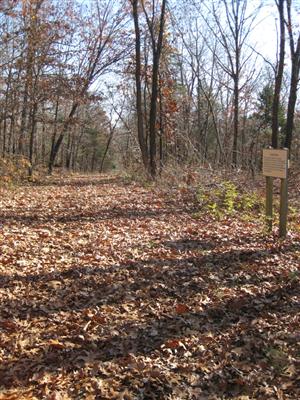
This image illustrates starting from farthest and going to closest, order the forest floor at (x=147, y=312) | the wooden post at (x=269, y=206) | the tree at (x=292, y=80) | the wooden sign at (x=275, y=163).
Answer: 1. the tree at (x=292, y=80)
2. the wooden post at (x=269, y=206)
3. the wooden sign at (x=275, y=163)
4. the forest floor at (x=147, y=312)

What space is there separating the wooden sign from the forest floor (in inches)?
46.9

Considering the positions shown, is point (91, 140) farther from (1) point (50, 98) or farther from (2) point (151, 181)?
(2) point (151, 181)

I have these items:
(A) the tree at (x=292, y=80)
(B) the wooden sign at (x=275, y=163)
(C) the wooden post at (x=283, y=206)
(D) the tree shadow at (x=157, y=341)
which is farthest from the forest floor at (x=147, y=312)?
(A) the tree at (x=292, y=80)

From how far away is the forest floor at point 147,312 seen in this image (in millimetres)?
3609

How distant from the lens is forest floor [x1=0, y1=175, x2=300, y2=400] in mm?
3609

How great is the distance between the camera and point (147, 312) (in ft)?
16.2

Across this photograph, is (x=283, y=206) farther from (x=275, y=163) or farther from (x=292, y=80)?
(x=292, y=80)

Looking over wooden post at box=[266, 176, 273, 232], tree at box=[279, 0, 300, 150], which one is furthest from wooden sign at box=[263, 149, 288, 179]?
tree at box=[279, 0, 300, 150]

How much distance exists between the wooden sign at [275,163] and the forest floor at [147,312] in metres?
1.19

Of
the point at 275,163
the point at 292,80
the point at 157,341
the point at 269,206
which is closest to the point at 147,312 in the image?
the point at 157,341

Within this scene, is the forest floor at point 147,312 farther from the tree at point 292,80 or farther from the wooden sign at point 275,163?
the tree at point 292,80

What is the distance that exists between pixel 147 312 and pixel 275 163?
4.15 meters

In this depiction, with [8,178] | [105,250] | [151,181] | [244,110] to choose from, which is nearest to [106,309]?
[105,250]

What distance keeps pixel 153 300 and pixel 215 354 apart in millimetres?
1350
